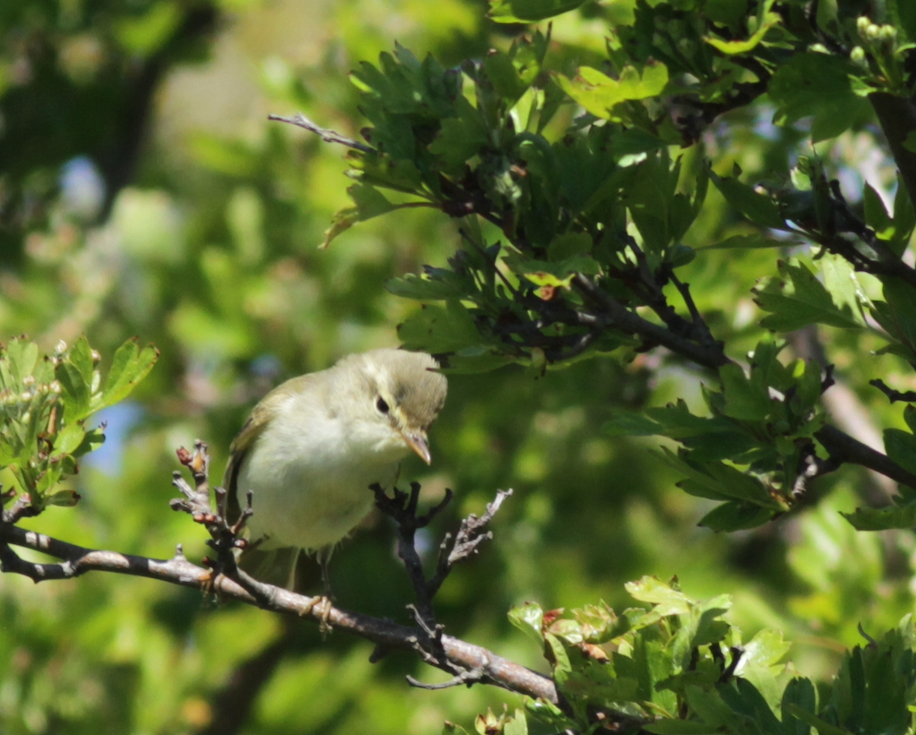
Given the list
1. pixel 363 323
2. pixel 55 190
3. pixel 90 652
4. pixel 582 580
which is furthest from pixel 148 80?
pixel 582 580

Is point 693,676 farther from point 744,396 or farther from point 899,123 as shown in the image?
point 899,123

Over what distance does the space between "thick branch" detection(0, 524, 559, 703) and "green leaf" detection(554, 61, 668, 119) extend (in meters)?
1.03

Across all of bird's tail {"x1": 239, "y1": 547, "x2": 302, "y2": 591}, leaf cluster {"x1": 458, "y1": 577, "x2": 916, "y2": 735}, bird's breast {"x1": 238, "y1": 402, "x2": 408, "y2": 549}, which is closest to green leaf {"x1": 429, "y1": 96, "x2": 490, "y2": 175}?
leaf cluster {"x1": 458, "y1": 577, "x2": 916, "y2": 735}

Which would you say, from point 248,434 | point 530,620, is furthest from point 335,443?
point 530,620

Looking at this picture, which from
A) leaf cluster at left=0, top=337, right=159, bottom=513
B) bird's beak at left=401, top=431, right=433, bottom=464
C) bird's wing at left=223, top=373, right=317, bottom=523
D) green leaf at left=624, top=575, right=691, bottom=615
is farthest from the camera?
bird's wing at left=223, top=373, right=317, bottom=523

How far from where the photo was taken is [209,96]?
10.6 metres

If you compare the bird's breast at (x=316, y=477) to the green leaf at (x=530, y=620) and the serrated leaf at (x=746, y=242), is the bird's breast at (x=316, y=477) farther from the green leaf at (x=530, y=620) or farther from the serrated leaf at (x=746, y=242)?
the serrated leaf at (x=746, y=242)

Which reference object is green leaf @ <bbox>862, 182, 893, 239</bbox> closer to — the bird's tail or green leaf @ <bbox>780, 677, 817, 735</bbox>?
green leaf @ <bbox>780, 677, 817, 735</bbox>

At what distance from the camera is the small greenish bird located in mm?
A: 3787

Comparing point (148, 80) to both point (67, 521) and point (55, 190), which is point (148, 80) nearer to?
point (55, 190)

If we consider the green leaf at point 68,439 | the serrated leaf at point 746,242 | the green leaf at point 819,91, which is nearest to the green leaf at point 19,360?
the green leaf at point 68,439

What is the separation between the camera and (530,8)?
70.0 inches

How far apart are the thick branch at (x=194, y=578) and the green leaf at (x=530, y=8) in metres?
1.14

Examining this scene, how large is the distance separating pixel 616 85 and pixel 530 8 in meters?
0.18
